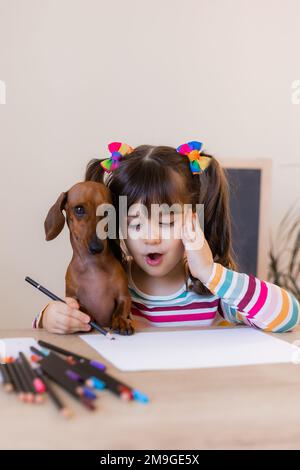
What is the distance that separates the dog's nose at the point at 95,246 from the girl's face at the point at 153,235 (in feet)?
0.45

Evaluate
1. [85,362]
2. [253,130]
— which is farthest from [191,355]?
[253,130]

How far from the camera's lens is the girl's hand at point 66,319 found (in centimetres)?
75

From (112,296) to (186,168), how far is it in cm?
31

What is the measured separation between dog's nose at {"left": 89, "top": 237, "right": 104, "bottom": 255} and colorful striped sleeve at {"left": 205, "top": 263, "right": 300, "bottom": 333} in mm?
238

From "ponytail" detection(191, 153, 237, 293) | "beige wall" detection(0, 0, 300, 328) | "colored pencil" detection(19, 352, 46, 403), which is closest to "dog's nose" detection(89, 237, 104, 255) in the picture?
"colored pencil" detection(19, 352, 46, 403)

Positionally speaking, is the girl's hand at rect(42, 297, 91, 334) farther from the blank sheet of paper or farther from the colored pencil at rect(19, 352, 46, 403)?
the colored pencil at rect(19, 352, 46, 403)

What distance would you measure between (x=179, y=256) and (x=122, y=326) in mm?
234

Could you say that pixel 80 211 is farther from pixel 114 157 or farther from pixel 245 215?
pixel 245 215

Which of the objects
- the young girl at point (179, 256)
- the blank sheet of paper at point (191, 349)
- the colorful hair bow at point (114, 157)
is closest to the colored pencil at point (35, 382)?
the blank sheet of paper at point (191, 349)

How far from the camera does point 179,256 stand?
3.14 feet

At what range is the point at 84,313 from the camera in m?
0.78

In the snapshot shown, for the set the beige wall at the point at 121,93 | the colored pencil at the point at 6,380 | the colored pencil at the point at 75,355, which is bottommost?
the colored pencil at the point at 75,355

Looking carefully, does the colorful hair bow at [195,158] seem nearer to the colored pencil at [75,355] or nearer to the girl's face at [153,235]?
the girl's face at [153,235]

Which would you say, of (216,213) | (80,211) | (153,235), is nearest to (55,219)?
(80,211)
